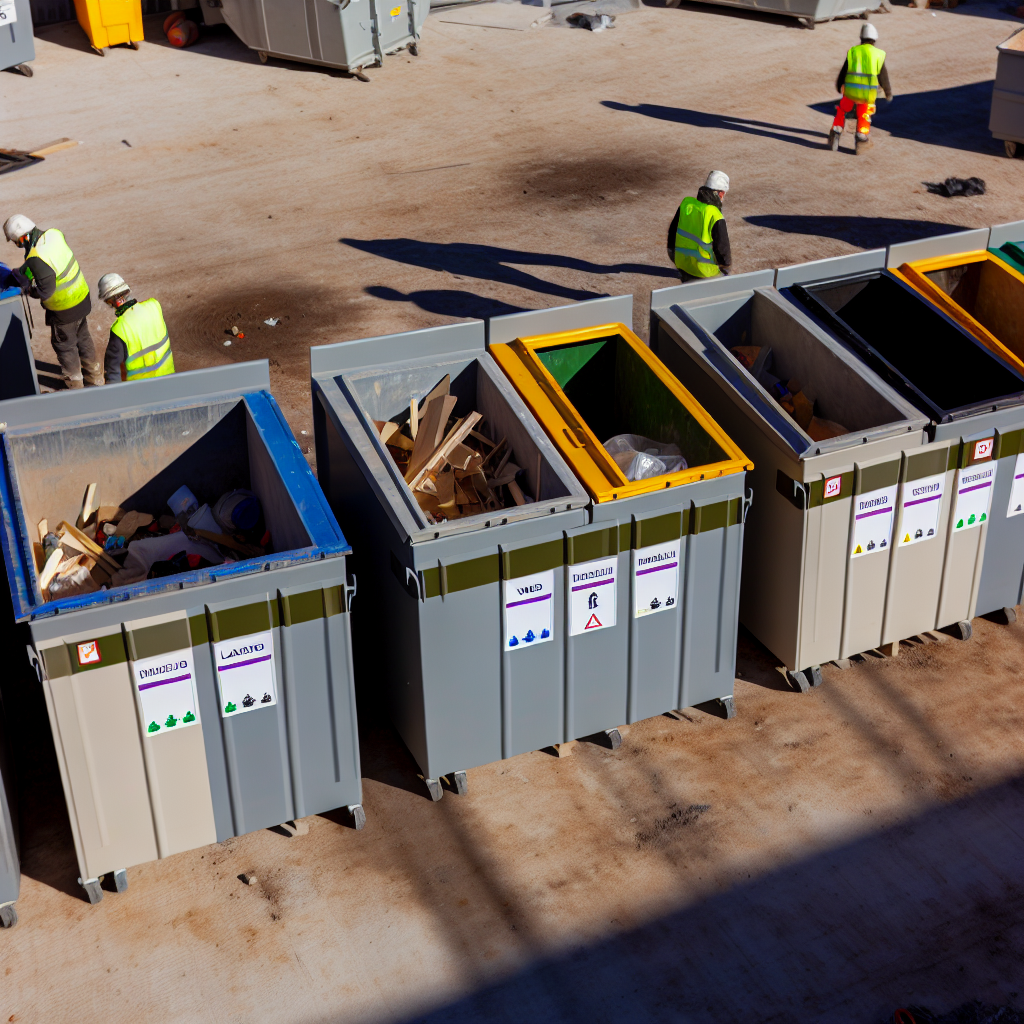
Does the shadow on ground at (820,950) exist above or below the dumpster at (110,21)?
below

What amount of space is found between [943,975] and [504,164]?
1068 centimetres

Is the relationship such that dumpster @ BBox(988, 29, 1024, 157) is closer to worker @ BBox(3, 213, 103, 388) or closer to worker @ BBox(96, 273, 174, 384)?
worker @ BBox(3, 213, 103, 388)

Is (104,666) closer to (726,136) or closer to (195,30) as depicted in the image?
(726,136)

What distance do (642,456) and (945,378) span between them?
2.05m

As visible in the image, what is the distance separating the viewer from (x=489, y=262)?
11867mm

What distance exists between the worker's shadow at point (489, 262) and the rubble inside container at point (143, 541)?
5.29 metres

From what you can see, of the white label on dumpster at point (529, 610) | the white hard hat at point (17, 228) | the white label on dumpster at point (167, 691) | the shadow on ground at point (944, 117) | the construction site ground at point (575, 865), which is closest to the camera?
the white label on dumpster at point (167, 691)

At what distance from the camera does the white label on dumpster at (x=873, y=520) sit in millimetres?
6238

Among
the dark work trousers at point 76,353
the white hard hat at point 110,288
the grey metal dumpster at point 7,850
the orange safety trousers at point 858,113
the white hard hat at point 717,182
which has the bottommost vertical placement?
the grey metal dumpster at point 7,850

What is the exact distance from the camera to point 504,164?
551 inches

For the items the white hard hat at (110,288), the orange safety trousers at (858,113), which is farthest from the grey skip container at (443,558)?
the orange safety trousers at (858,113)

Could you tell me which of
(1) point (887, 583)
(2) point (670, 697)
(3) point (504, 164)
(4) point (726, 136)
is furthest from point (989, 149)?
(2) point (670, 697)

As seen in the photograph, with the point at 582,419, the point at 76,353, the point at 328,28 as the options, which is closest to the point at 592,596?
the point at 582,419

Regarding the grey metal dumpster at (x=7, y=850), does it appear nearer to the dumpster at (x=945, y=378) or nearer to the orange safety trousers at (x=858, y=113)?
the dumpster at (x=945, y=378)
